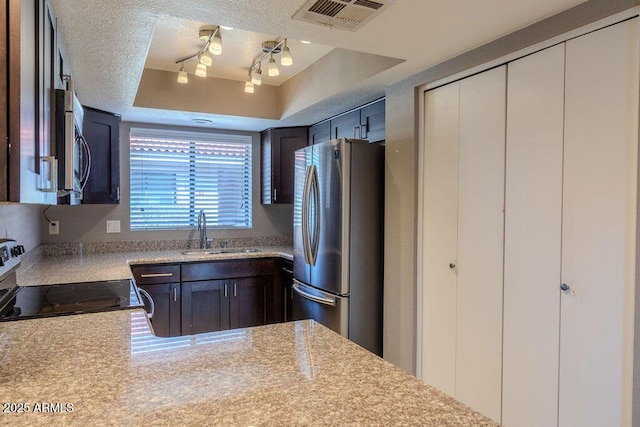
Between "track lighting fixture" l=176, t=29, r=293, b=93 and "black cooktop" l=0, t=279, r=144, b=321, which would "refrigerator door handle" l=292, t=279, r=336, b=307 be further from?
"track lighting fixture" l=176, t=29, r=293, b=93

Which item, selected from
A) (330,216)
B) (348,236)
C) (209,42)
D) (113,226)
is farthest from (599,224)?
(113,226)

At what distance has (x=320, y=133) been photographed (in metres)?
3.71

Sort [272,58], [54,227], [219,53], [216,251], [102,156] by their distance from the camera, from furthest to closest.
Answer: [216,251] → [54,227] → [102,156] → [272,58] → [219,53]

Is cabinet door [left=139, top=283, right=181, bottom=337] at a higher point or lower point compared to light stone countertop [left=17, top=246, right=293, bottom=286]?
lower

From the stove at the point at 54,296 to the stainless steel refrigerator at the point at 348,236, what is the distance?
122cm

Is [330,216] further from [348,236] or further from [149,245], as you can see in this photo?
[149,245]

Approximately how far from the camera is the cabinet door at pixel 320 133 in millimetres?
3556

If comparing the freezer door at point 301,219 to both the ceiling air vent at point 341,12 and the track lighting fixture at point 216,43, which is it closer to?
the track lighting fixture at point 216,43

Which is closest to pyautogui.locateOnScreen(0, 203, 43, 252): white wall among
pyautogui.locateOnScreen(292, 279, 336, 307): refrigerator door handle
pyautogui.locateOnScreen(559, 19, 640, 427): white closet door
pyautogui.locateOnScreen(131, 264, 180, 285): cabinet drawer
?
pyautogui.locateOnScreen(131, 264, 180, 285): cabinet drawer

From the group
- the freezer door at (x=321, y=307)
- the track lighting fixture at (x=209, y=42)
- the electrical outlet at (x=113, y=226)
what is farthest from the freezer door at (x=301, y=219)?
the electrical outlet at (x=113, y=226)

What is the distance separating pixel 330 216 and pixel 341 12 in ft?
4.50

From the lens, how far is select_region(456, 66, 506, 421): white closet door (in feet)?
6.45

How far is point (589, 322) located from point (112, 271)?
8.41ft

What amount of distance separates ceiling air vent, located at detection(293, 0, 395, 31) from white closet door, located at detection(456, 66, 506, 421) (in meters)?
0.77
